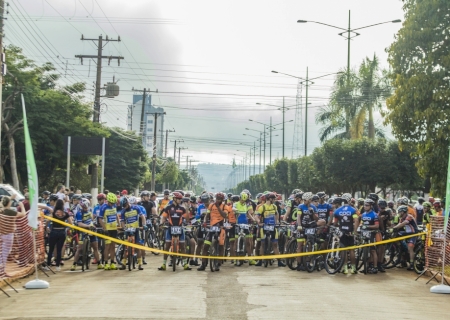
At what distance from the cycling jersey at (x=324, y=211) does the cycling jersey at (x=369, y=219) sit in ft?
4.30

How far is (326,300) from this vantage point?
14.5 metres

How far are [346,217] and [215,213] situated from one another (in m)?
3.29

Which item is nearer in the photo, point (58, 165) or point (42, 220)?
point (42, 220)

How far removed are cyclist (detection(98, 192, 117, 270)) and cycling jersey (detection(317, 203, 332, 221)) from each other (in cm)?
543

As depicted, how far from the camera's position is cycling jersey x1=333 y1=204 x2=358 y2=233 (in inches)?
786

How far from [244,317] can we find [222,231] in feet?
28.4

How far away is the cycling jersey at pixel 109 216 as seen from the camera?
20516 mm

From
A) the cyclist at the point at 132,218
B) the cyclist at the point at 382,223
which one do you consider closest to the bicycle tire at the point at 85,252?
the cyclist at the point at 132,218

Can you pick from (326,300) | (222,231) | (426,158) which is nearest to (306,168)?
(426,158)

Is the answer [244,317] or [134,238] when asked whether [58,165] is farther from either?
[244,317]

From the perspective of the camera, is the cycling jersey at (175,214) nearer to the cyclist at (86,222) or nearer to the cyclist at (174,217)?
the cyclist at (174,217)

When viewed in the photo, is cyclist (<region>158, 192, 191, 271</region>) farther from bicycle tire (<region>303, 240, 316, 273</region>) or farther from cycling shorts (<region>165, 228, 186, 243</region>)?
bicycle tire (<region>303, 240, 316, 273</region>)

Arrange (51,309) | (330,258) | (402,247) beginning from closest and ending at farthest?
(51,309)
(330,258)
(402,247)

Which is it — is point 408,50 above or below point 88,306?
above
